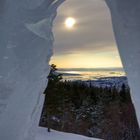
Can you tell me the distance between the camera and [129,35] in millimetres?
2898

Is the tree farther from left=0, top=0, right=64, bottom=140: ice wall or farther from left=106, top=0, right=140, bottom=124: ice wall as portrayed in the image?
left=106, top=0, right=140, bottom=124: ice wall

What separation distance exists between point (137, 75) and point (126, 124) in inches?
708

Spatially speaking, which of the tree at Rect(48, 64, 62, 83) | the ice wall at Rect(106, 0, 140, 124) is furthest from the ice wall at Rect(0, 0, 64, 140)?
the tree at Rect(48, 64, 62, 83)

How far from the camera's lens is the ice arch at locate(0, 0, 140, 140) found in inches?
114

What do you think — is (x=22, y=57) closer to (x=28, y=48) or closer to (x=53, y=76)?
(x=28, y=48)

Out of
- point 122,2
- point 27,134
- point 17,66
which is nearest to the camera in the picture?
point 122,2

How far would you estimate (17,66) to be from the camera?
3.05 meters

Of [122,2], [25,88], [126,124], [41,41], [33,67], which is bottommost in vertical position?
[25,88]

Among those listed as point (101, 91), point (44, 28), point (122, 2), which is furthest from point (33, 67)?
point (101, 91)

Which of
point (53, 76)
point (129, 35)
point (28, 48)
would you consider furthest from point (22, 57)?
point (53, 76)

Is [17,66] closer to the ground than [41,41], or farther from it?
closer to the ground

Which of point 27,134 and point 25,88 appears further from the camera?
point 27,134

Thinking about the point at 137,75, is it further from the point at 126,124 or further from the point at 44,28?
the point at 126,124

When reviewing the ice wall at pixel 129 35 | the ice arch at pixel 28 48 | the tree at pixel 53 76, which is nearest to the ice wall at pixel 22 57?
the ice arch at pixel 28 48
